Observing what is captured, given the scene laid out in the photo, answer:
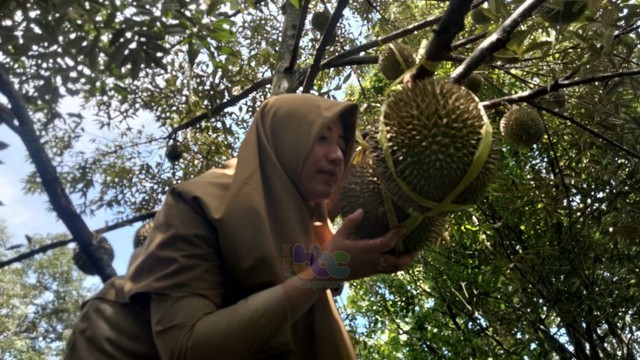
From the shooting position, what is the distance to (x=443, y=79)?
1.39 m

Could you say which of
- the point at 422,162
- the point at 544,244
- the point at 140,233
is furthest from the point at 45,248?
the point at 544,244

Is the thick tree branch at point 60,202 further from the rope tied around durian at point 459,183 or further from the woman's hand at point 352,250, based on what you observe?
the rope tied around durian at point 459,183

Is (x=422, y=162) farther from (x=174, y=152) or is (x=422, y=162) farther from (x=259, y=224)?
(x=174, y=152)

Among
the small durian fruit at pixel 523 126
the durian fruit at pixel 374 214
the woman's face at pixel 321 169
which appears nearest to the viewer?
the durian fruit at pixel 374 214

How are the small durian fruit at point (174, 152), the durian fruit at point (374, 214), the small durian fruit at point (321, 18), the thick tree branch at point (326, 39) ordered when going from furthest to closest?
the small durian fruit at point (174, 152), the small durian fruit at point (321, 18), the thick tree branch at point (326, 39), the durian fruit at point (374, 214)

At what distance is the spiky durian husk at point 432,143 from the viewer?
122 centimetres

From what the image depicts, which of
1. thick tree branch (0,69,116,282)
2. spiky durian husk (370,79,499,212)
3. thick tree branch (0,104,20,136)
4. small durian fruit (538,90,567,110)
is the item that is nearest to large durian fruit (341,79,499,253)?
spiky durian husk (370,79,499,212)

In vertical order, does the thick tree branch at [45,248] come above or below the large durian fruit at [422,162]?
above

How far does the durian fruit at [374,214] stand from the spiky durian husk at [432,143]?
5cm

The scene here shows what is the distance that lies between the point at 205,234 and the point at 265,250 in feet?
0.46

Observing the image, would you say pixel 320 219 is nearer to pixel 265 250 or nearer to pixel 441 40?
pixel 265 250

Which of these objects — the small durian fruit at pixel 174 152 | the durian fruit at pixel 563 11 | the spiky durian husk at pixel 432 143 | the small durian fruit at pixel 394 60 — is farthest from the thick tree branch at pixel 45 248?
the durian fruit at pixel 563 11

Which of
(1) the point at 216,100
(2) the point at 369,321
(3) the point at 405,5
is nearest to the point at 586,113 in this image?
(3) the point at 405,5

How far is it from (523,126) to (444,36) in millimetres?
1397
